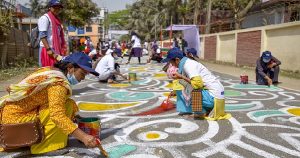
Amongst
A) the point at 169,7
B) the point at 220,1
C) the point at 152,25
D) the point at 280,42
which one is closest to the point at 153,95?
the point at 280,42

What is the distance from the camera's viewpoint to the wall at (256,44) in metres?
11.8

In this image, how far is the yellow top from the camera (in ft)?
9.91

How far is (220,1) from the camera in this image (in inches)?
1195

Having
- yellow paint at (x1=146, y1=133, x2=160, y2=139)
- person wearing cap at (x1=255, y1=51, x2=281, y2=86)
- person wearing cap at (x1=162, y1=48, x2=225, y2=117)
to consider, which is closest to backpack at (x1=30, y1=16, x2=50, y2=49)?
person wearing cap at (x1=162, y1=48, x2=225, y2=117)

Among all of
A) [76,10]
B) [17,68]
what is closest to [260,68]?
[17,68]

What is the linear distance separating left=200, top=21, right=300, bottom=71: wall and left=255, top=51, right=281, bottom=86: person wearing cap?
326cm

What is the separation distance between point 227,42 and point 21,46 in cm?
1033

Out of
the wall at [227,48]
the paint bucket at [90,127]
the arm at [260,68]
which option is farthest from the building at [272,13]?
the paint bucket at [90,127]

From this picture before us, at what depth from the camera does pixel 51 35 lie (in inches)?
204

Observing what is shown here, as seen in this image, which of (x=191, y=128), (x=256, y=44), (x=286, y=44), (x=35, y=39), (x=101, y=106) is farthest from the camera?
(x=256, y=44)

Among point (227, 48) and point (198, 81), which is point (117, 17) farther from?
point (198, 81)

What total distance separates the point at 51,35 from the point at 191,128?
2.50 m

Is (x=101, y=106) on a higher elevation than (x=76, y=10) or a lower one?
lower

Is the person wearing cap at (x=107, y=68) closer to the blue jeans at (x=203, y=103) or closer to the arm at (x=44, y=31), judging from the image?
the arm at (x=44, y=31)
